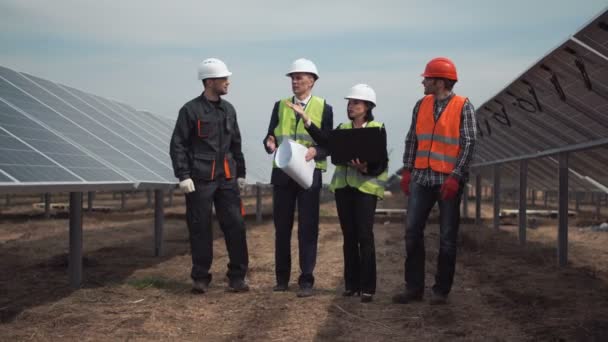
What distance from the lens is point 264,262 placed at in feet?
29.3

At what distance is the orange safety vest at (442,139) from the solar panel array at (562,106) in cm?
155

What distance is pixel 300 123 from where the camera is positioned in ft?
20.5

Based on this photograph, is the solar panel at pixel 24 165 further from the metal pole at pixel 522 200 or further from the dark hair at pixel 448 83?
the metal pole at pixel 522 200

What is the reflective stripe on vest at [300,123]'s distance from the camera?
20.5ft

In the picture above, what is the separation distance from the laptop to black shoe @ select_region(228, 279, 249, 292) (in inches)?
58.7

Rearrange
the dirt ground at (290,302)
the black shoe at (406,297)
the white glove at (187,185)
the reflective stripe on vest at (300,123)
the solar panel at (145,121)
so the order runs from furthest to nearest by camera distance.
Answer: the solar panel at (145,121) → the reflective stripe on vest at (300,123) → the white glove at (187,185) → the black shoe at (406,297) → the dirt ground at (290,302)

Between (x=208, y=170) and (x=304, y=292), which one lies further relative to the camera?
(x=208, y=170)

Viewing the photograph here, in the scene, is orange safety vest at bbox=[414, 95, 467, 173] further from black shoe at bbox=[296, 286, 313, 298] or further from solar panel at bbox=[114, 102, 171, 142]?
solar panel at bbox=[114, 102, 171, 142]

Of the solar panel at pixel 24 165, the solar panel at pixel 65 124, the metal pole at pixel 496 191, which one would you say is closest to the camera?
the solar panel at pixel 24 165

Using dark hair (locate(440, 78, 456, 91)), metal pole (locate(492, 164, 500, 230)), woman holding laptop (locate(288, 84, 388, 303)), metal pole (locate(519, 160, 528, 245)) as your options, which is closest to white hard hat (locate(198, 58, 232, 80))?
woman holding laptop (locate(288, 84, 388, 303))

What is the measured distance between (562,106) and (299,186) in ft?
13.8

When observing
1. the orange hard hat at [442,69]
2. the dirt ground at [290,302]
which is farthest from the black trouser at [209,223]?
the orange hard hat at [442,69]

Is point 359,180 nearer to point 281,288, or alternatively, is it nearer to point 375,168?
point 375,168

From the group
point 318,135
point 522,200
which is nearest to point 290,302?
point 318,135
